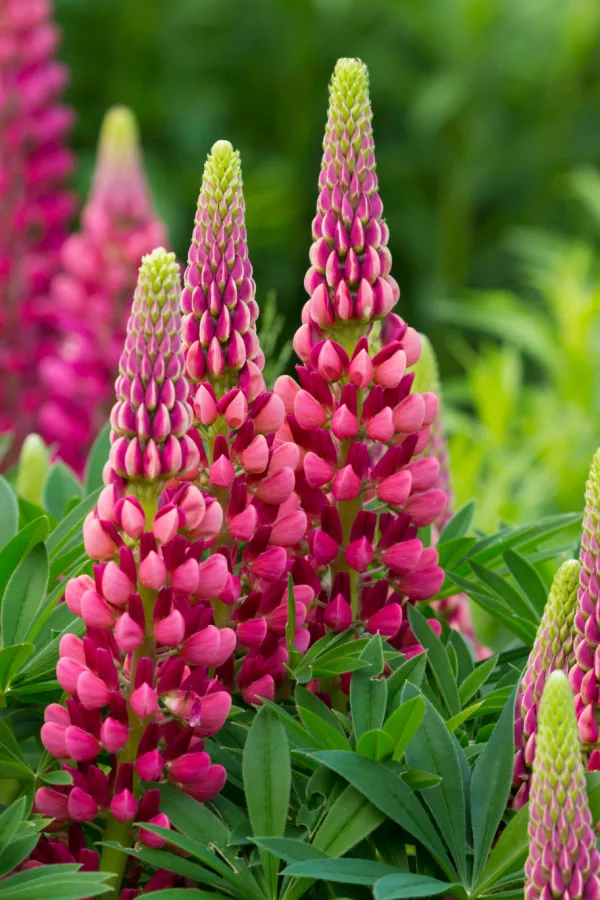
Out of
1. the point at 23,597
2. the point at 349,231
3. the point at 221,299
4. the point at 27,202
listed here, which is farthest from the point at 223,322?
the point at 27,202

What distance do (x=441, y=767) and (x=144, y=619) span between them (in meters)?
0.21

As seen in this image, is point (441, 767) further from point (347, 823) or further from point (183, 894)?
point (183, 894)

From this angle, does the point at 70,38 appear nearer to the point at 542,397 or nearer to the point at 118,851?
the point at 542,397

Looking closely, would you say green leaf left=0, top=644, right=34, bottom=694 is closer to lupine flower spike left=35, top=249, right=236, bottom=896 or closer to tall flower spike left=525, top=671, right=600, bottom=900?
lupine flower spike left=35, top=249, right=236, bottom=896

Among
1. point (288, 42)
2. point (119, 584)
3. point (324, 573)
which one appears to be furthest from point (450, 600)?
point (288, 42)

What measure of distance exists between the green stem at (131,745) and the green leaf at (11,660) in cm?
9

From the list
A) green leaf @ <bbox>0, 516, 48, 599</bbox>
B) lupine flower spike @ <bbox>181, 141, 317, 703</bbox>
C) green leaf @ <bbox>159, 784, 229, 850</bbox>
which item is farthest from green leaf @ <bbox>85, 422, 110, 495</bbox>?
green leaf @ <bbox>159, 784, 229, 850</bbox>

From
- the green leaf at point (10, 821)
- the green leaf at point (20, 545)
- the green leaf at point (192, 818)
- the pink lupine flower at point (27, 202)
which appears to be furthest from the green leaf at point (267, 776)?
the pink lupine flower at point (27, 202)

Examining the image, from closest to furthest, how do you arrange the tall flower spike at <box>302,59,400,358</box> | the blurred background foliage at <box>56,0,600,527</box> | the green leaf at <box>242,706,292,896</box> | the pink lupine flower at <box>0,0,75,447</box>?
the green leaf at <box>242,706,292,896</box>, the tall flower spike at <box>302,59,400,358</box>, the pink lupine flower at <box>0,0,75,447</box>, the blurred background foliage at <box>56,0,600,527</box>

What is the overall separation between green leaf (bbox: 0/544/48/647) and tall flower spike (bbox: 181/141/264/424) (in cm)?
17

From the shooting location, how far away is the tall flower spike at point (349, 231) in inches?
36.2

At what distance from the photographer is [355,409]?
36.5 inches

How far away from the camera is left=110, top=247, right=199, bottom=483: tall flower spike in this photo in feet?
2.58

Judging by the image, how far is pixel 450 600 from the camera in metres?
1.30
